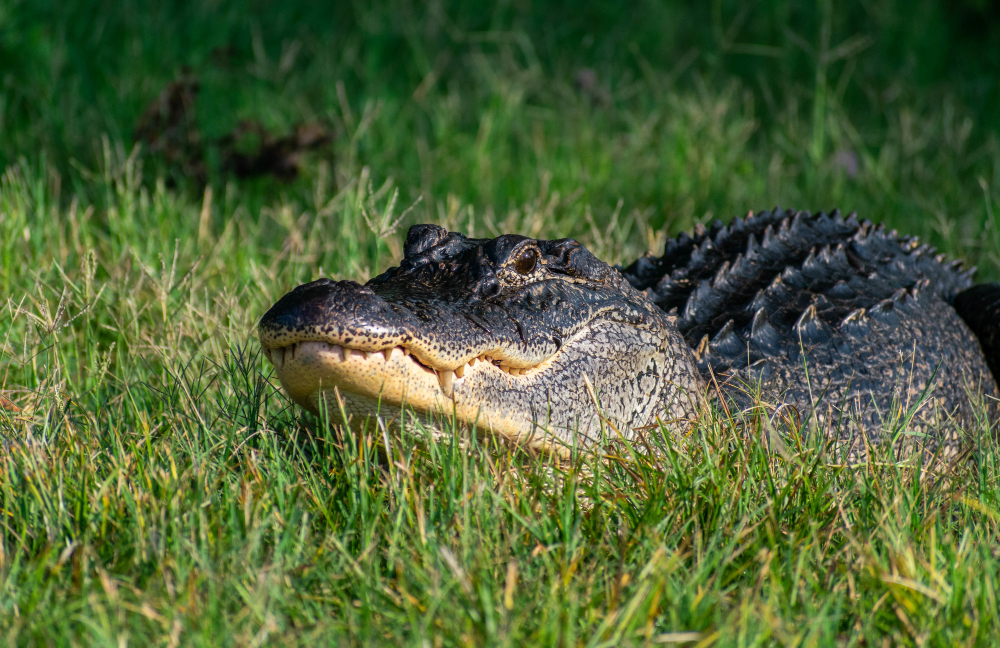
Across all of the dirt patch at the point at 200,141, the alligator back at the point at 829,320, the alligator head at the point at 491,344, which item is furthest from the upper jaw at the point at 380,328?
the dirt patch at the point at 200,141

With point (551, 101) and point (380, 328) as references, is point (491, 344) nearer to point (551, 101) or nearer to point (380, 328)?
point (380, 328)

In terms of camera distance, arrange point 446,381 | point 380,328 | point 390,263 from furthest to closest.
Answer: point 390,263
point 446,381
point 380,328

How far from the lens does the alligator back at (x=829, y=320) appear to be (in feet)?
10.0

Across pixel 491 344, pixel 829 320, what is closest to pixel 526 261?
pixel 491 344

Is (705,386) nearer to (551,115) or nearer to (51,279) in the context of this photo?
(51,279)

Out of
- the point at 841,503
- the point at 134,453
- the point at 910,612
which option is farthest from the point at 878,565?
the point at 134,453

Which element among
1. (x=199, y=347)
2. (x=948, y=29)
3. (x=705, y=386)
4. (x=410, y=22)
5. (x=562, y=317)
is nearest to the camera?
(x=562, y=317)

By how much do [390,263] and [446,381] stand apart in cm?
184

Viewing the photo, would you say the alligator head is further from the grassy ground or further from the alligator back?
the alligator back

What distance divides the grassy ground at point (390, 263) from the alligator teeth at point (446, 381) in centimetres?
14

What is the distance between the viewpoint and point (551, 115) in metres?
5.95

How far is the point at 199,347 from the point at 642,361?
5.11ft

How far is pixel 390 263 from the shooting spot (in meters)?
4.04

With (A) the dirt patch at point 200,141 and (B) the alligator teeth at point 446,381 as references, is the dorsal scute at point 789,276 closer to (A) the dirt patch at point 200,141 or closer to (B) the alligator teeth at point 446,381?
(B) the alligator teeth at point 446,381
